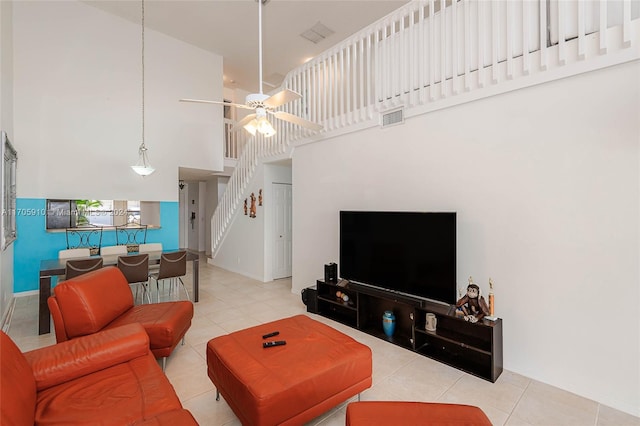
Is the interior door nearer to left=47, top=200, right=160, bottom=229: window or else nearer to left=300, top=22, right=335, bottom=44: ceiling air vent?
left=47, top=200, right=160, bottom=229: window

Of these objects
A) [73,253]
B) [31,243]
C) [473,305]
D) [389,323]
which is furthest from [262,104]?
[31,243]

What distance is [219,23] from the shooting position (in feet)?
20.7

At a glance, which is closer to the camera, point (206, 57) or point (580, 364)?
point (580, 364)

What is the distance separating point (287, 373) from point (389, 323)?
6.27 ft

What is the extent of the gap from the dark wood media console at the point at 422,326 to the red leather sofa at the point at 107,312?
6.64ft

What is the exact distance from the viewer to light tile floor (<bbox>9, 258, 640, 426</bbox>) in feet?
7.36

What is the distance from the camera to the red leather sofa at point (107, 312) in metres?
2.53

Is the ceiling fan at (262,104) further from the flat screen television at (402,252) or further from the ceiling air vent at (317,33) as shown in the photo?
the ceiling air vent at (317,33)

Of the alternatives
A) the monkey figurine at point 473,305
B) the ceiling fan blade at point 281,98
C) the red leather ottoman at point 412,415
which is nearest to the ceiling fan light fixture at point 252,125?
Answer: the ceiling fan blade at point 281,98

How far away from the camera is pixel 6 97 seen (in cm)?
456

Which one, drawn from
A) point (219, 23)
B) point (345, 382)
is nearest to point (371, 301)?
point (345, 382)

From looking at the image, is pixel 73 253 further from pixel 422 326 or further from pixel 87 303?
pixel 422 326

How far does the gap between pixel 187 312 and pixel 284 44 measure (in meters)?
6.36

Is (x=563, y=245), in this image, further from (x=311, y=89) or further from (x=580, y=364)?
(x=311, y=89)
